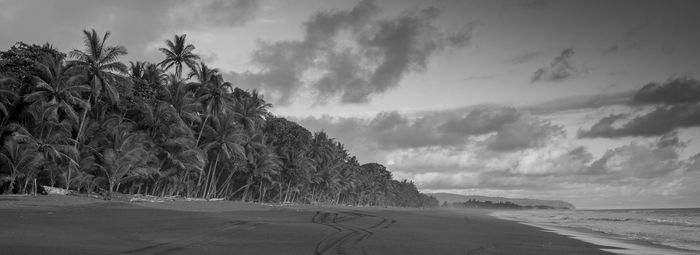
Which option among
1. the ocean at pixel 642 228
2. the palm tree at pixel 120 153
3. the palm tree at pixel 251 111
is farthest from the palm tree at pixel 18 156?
the ocean at pixel 642 228

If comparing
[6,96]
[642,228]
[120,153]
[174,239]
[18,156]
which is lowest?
[174,239]

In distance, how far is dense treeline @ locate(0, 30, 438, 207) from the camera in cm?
3189

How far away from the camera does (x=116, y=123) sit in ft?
125

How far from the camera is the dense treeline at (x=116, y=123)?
31891mm

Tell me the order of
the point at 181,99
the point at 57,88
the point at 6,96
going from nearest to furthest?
the point at 6,96, the point at 57,88, the point at 181,99

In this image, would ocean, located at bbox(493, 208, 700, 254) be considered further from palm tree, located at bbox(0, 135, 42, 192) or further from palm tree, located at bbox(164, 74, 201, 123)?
palm tree, located at bbox(0, 135, 42, 192)

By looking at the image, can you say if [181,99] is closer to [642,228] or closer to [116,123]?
[116,123]

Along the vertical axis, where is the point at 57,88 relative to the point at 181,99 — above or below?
below

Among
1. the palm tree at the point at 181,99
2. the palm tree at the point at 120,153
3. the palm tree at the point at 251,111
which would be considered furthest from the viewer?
the palm tree at the point at 251,111

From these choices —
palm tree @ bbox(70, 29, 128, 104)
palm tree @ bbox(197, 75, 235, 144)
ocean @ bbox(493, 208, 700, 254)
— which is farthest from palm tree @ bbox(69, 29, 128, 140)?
ocean @ bbox(493, 208, 700, 254)

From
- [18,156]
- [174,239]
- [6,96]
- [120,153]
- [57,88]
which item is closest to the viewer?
[174,239]

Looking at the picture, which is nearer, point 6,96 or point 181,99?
point 6,96

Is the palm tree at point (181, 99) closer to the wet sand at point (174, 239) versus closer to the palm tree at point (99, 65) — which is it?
the palm tree at point (99, 65)

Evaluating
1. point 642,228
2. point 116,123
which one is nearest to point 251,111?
point 116,123
